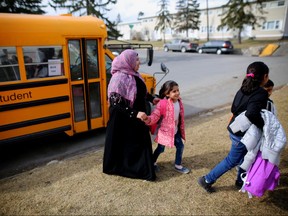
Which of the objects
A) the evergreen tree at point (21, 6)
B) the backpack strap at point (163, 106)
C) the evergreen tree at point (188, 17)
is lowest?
the backpack strap at point (163, 106)

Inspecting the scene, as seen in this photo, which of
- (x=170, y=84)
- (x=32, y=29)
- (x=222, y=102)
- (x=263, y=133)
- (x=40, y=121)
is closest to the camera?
(x=263, y=133)

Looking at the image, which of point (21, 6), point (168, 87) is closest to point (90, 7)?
point (21, 6)

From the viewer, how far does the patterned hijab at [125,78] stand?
123 inches

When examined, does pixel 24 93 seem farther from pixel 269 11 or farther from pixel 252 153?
pixel 269 11

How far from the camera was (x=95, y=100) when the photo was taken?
5062 millimetres

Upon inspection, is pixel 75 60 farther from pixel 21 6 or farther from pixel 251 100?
pixel 21 6

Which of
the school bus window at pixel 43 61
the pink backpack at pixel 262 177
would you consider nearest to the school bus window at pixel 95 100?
the school bus window at pixel 43 61

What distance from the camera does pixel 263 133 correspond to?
2744 mm

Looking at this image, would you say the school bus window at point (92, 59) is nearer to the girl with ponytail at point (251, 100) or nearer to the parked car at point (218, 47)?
the girl with ponytail at point (251, 100)

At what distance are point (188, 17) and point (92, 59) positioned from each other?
45312 mm

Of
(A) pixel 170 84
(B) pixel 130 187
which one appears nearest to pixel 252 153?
(A) pixel 170 84

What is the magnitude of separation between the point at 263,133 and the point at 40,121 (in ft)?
11.9

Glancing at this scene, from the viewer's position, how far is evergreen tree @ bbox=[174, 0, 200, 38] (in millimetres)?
46281

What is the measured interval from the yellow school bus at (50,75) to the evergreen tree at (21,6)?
11815 millimetres
